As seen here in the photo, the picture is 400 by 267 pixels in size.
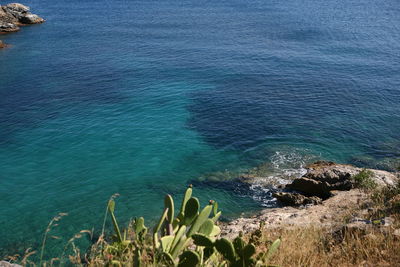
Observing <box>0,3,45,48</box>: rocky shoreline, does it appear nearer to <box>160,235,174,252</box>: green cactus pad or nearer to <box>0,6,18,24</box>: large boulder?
<box>0,6,18,24</box>: large boulder

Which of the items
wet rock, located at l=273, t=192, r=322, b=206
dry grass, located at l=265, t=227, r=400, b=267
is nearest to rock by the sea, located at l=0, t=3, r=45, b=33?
wet rock, located at l=273, t=192, r=322, b=206

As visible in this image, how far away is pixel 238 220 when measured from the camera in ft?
62.6

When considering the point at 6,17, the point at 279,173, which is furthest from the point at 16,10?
the point at 279,173

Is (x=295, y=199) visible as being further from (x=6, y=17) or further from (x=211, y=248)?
(x=6, y=17)

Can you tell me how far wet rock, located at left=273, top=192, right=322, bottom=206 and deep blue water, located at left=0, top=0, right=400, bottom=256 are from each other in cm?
146

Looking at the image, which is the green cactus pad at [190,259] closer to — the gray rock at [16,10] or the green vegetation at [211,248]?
the green vegetation at [211,248]

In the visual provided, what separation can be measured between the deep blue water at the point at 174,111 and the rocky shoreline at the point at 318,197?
1919mm

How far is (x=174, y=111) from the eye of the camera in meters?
33.8

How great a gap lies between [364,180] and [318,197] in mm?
2779

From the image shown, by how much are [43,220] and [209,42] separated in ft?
140

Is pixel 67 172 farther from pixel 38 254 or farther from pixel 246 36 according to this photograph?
pixel 246 36

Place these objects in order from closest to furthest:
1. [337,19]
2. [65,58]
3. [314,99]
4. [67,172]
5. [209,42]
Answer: [67,172] → [314,99] → [65,58] → [209,42] → [337,19]

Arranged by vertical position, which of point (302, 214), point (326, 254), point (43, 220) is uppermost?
point (326, 254)

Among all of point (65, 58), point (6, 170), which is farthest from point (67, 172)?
point (65, 58)
